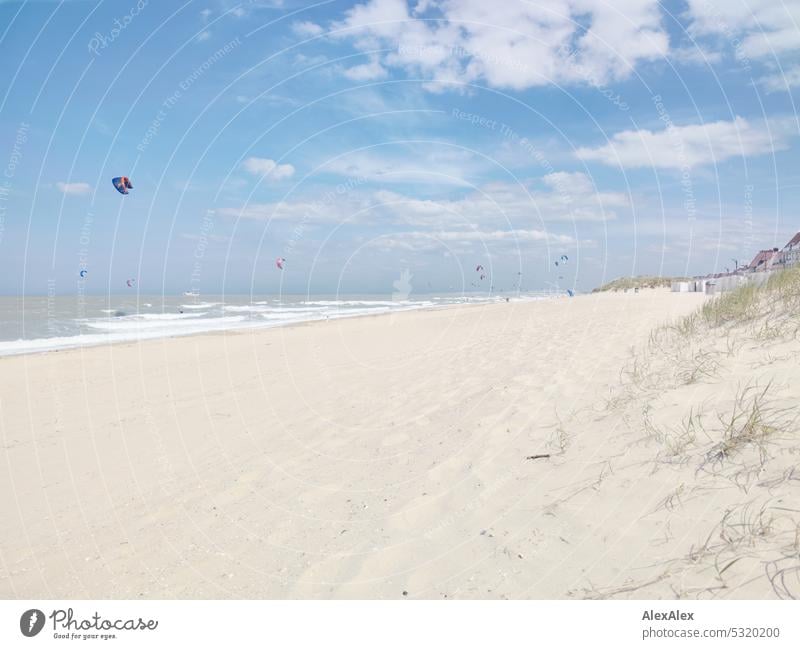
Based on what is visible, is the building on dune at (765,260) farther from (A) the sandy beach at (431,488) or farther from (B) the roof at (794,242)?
(A) the sandy beach at (431,488)

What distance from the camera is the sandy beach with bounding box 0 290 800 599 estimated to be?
3156 mm

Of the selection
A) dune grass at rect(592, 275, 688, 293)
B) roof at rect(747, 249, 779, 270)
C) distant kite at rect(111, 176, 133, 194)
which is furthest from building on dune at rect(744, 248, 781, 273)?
distant kite at rect(111, 176, 133, 194)

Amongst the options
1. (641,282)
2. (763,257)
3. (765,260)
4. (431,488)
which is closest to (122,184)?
(431,488)

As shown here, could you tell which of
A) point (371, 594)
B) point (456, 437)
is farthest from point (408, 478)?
point (371, 594)

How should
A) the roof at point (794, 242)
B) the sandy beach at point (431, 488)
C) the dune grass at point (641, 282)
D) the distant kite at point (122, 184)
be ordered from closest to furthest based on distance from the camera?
the sandy beach at point (431, 488), the distant kite at point (122, 184), the roof at point (794, 242), the dune grass at point (641, 282)

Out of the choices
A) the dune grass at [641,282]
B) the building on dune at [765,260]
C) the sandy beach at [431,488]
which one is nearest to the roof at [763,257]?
the building on dune at [765,260]

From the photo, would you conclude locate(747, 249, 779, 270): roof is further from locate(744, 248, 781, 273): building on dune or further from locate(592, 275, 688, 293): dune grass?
locate(592, 275, 688, 293): dune grass

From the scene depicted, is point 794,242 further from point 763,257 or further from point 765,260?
point 763,257

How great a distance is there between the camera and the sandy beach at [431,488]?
3156 millimetres

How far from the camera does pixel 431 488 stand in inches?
191

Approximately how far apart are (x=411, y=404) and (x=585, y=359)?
3.33 m

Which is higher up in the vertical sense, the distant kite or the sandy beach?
the distant kite

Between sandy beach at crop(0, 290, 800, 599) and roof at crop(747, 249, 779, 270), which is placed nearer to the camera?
A: sandy beach at crop(0, 290, 800, 599)

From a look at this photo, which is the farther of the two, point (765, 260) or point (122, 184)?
point (765, 260)
